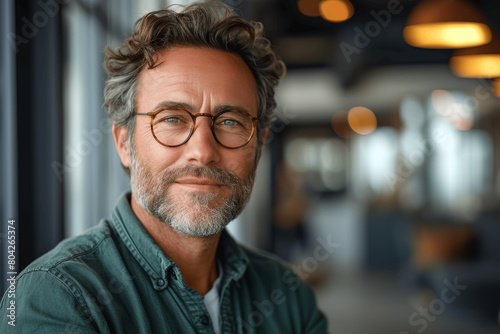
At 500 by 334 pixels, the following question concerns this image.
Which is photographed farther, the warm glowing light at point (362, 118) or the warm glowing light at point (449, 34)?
the warm glowing light at point (362, 118)

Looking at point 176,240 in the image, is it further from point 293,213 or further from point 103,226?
point 293,213

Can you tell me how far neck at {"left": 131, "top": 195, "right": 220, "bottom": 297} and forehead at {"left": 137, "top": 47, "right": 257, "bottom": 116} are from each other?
0.33 meters

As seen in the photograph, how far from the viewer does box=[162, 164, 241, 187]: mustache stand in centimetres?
140

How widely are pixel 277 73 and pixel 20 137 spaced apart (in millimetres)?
888

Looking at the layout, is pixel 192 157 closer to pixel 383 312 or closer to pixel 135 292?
pixel 135 292

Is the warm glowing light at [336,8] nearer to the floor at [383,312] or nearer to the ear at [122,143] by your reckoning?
the floor at [383,312]

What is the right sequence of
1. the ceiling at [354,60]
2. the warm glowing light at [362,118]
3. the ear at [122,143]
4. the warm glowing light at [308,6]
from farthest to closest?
the warm glowing light at [362,118], the ceiling at [354,60], the warm glowing light at [308,6], the ear at [122,143]

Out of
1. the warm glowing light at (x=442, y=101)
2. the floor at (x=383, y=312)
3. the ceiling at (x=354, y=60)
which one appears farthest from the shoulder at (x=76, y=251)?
the warm glowing light at (x=442, y=101)

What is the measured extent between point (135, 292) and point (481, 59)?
390 cm

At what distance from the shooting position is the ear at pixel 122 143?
160cm

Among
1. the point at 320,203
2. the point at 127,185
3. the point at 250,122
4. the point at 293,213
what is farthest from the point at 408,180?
the point at 250,122

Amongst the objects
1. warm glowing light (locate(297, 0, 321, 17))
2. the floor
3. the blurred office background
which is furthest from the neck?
warm glowing light (locate(297, 0, 321, 17))

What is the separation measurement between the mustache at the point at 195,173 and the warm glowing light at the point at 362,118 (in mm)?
12045

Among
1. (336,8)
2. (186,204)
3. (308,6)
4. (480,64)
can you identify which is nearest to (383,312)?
(480,64)
